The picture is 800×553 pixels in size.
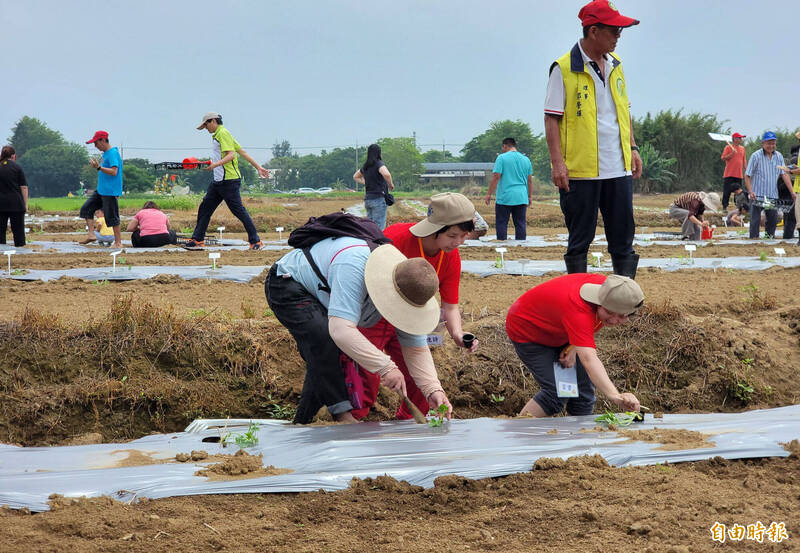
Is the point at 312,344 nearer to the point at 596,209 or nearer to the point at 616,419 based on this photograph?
the point at 616,419

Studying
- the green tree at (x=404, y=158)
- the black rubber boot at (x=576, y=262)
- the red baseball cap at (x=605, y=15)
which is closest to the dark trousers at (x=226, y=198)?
the black rubber boot at (x=576, y=262)

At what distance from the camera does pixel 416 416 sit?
3.46m

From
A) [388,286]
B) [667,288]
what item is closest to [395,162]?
[667,288]

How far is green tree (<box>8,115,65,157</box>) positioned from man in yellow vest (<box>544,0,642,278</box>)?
80005mm

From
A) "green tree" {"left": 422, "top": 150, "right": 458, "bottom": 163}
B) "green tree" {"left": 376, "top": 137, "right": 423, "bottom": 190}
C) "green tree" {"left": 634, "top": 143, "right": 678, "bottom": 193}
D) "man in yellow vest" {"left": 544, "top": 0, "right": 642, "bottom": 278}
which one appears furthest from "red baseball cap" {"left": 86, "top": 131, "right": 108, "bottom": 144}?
"green tree" {"left": 422, "top": 150, "right": 458, "bottom": 163}

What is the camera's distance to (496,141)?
65.1 metres

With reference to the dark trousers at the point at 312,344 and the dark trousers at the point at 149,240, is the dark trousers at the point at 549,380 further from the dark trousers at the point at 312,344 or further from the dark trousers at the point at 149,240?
the dark trousers at the point at 149,240

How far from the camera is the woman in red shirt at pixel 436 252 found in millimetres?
3449

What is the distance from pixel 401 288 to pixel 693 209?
9157 mm

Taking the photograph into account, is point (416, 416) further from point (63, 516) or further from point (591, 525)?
point (63, 516)

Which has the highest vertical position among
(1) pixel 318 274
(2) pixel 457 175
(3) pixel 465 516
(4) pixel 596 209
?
(2) pixel 457 175

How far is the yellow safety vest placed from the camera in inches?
187

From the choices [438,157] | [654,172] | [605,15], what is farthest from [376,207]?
[438,157]

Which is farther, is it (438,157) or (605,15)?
(438,157)
